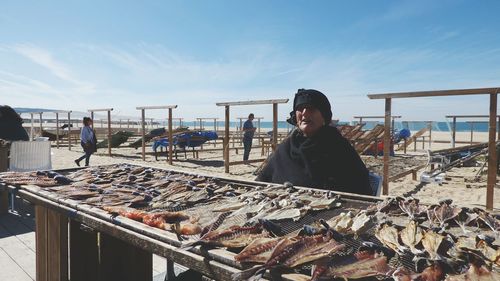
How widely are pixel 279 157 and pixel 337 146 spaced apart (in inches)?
25.9

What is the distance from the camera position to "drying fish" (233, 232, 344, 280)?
118 cm

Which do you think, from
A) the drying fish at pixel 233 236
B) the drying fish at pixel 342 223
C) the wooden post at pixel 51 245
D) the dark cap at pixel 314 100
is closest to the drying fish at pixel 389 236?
the drying fish at pixel 342 223

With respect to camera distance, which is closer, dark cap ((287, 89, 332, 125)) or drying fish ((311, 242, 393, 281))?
drying fish ((311, 242, 393, 281))

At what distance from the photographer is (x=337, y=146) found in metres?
3.34

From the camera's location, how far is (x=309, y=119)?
332 cm

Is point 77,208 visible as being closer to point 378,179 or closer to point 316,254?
point 316,254

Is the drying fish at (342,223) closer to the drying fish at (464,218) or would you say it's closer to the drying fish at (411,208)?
the drying fish at (411,208)

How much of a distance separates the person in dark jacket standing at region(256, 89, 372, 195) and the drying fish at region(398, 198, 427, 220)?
1063mm

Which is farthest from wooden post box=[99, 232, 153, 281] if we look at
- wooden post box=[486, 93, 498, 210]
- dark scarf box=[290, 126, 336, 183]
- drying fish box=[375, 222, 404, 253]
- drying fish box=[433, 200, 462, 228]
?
wooden post box=[486, 93, 498, 210]

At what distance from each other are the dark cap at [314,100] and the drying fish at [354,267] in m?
2.12

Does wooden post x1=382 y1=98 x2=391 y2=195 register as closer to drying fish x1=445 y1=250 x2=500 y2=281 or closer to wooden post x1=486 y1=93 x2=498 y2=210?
wooden post x1=486 y1=93 x2=498 y2=210

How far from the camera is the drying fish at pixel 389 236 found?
4.50 feet

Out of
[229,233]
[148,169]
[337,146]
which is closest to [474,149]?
[337,146]

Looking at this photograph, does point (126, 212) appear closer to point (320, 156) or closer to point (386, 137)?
point (320, 156)
